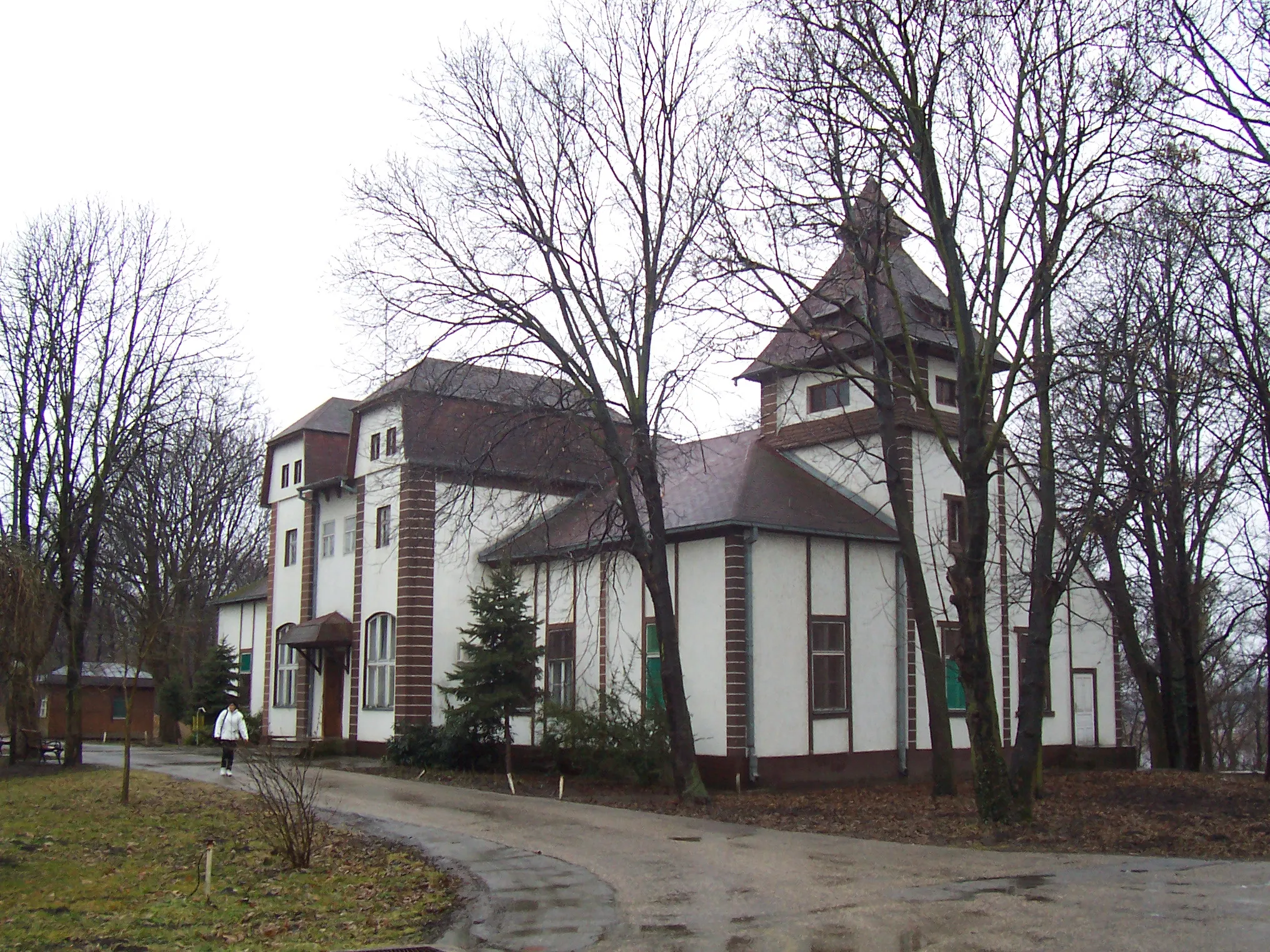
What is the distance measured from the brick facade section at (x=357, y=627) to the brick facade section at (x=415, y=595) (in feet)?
6.86

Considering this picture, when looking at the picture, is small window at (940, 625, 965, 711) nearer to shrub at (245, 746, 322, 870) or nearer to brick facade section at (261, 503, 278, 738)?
shrub at (245, 746, 322, 870)

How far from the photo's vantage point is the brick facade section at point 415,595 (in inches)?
1091

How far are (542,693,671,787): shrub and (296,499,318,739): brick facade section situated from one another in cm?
1116

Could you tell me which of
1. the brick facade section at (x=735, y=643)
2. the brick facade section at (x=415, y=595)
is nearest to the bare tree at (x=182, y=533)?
the brick facade section at (x=415, y=595)

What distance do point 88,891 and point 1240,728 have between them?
67071mm

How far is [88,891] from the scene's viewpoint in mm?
10812

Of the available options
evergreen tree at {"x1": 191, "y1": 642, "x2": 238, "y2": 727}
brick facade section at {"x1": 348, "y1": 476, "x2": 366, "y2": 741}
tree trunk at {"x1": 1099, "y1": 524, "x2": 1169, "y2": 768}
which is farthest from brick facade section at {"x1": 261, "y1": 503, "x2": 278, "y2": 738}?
tree trunk at {"x1": 1099, "y1": 524, "x2": 1169, "y2": 768}

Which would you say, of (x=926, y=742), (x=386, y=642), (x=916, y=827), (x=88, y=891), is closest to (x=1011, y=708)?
(x=926, y=742)

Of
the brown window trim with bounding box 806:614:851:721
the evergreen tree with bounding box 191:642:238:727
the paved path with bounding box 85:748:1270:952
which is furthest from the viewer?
the evergreen tree with bounding box 191:642:238:727

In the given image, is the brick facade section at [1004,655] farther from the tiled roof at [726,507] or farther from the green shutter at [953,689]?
the tiled roof at [726,507]

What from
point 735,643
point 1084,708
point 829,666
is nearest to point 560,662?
point 735,643

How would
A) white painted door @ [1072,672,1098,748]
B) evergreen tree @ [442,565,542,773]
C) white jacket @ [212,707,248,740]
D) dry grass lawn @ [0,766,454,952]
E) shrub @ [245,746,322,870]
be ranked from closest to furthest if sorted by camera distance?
1. dry grass lawn @ [0,766,454,952]
2. shrub @ [245,746,322,870]
3. white jacket @ [212,707,248,740]
4. evergreen tree @ [442,565,542,773]
5. white painted door @ [1072,672,1098,748]

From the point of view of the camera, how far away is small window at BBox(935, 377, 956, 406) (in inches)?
1009

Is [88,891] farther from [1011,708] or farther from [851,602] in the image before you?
[1011,708]
